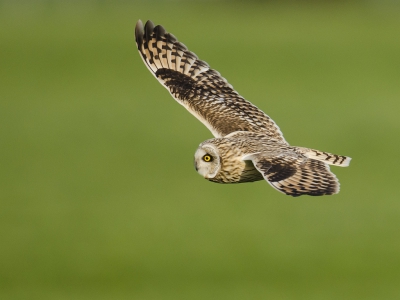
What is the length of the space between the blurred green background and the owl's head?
12965mm

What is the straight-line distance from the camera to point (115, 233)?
2538 centimetres

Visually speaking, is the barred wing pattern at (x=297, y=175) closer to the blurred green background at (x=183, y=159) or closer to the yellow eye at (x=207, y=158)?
the yellow eye at (x=207, y=158)

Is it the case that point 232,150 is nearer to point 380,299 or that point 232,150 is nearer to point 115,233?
point 380,299

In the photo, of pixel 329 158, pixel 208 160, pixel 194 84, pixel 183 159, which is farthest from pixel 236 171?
pixel 183 159

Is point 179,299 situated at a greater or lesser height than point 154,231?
lesser

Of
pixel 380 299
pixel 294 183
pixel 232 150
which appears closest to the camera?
pixel 294 183

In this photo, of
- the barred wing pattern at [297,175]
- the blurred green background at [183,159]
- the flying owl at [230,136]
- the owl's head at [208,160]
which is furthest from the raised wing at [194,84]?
the blurred green background at [183,159]

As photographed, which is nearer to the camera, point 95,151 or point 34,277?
point 34,277

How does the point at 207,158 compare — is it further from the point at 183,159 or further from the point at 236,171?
the point at 183,159

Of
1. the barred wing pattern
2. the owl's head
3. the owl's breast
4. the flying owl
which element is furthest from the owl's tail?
the owl's head

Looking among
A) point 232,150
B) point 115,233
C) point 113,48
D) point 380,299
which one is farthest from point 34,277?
point 113,48

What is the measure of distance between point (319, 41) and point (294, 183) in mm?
38037

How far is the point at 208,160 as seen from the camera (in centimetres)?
670

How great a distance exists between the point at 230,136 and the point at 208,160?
2.23ft
